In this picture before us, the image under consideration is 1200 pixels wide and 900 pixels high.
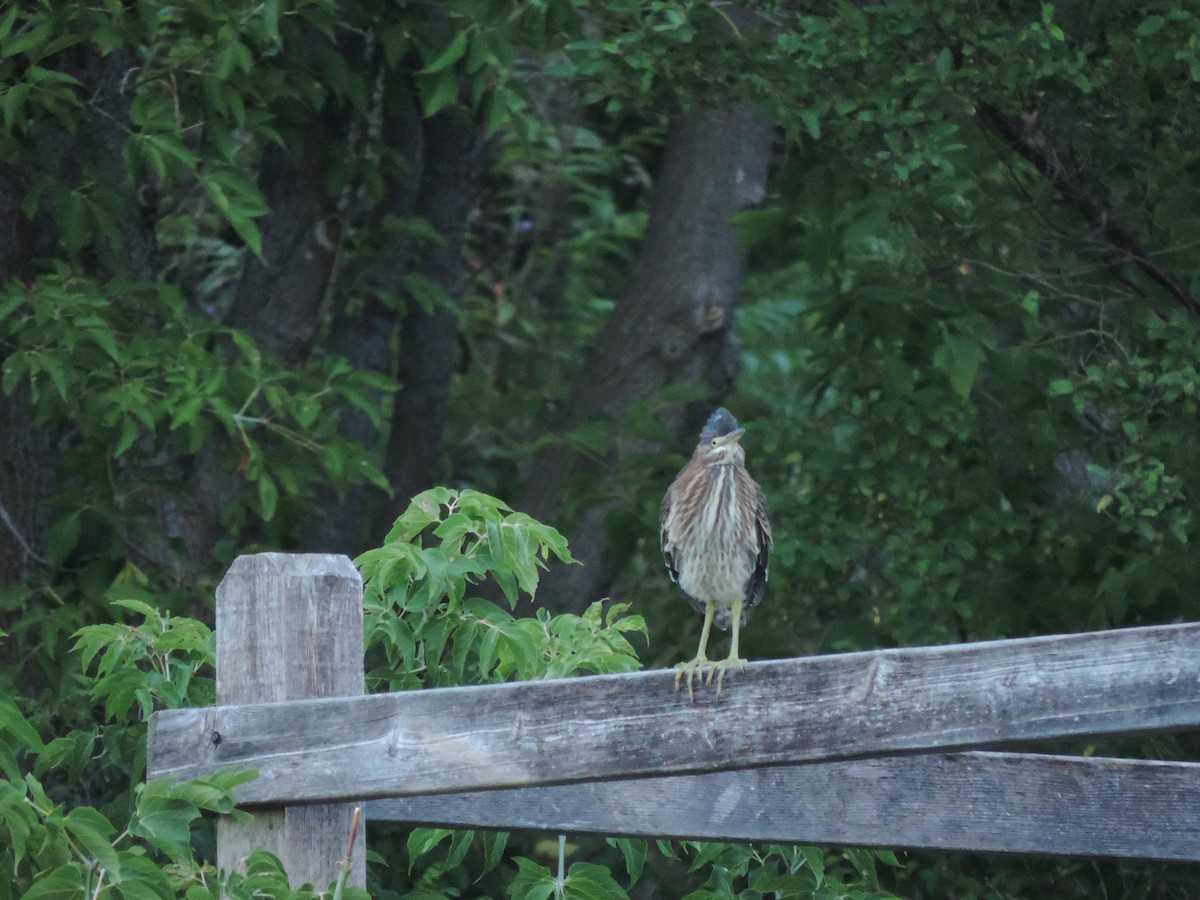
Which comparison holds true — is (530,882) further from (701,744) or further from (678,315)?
(678,315)

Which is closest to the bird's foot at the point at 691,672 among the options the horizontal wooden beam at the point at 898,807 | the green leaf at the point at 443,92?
the horizontal wooden beam at the point at 898,807

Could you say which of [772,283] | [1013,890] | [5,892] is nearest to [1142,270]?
[1013,890]

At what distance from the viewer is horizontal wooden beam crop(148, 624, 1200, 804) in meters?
2.45

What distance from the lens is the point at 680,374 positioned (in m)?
6.75

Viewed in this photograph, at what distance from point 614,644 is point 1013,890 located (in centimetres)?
273

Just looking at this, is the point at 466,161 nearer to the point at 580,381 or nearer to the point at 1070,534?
the point at 580,381

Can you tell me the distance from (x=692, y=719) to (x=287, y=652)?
72 cm

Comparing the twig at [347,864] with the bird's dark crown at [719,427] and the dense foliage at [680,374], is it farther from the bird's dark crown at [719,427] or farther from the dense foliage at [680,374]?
the bird's dark crown at [719,427]

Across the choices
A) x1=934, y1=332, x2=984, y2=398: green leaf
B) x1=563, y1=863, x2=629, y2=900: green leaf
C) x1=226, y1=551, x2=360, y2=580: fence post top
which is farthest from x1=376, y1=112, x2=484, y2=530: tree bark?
x1=226, y1=551, x2=360, y2=580: fence post top

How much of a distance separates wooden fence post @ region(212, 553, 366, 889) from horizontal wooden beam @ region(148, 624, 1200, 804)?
64mm

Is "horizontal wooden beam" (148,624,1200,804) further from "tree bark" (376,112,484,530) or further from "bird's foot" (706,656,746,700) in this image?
"tree bark" (376,112,484,530)

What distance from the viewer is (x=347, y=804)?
2887 millimetres

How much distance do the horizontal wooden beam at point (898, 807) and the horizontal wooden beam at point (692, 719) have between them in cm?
25

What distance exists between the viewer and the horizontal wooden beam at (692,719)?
245 cm
